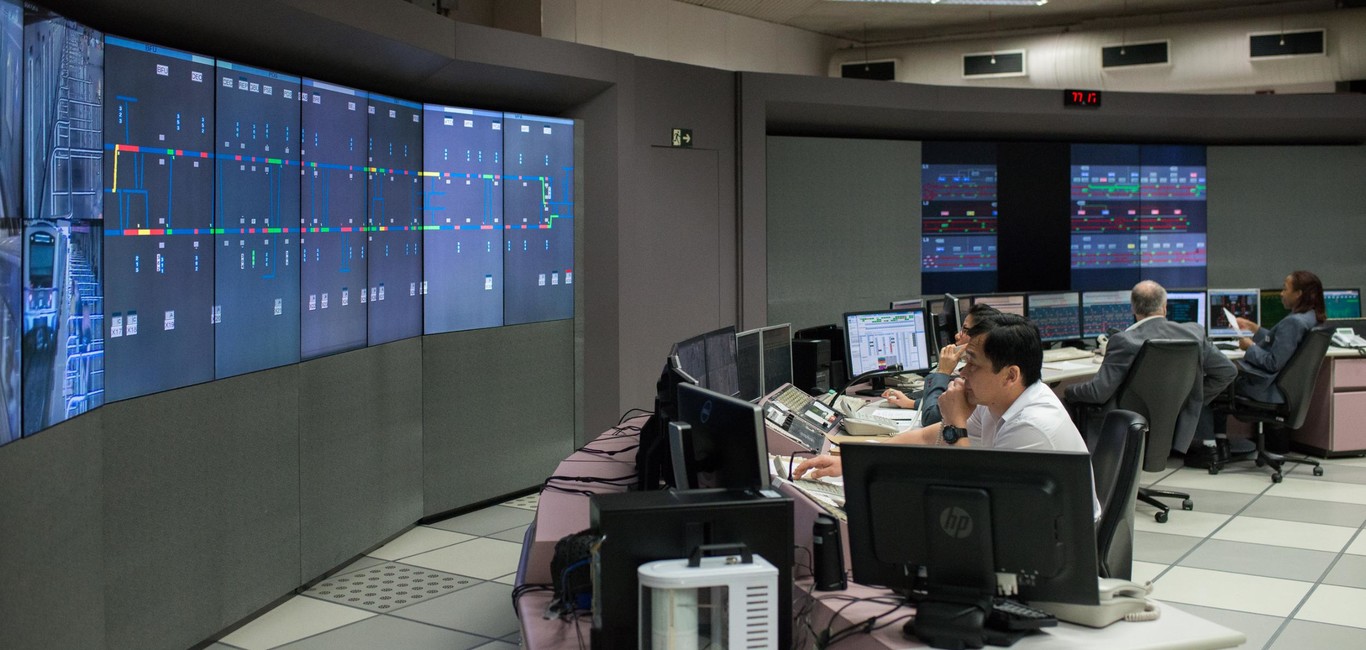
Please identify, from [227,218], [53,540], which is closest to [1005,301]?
[227,218]

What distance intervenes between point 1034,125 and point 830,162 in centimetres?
160

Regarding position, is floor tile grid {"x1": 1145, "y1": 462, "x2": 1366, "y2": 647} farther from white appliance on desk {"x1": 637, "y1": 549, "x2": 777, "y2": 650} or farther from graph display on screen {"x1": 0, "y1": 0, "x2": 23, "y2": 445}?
graph display on screen {"x1": 0, "y1": 0, "x2": 23, "y2": 445}

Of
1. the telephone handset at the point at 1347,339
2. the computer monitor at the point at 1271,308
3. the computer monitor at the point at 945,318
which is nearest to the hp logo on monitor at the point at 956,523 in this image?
the computer monitor at the point at 945,318

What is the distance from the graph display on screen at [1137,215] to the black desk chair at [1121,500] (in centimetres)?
617

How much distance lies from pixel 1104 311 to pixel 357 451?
17.8 ft

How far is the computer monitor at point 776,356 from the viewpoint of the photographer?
15.8 feet

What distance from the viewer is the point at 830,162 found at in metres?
8.27

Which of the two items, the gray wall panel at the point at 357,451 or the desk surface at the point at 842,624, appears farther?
the gray wall panel at the point at 357,451

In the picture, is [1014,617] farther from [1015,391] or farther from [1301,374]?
[1301,374]

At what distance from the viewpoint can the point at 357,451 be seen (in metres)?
4.88

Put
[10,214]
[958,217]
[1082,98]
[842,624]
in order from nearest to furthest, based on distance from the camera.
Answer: [842,624], [10,214], [1082,98], [958,217]

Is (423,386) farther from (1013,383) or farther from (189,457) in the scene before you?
(1013,383)

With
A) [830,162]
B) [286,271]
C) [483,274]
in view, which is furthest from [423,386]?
[830,162]

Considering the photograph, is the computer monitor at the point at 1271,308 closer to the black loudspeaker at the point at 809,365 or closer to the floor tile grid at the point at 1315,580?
the floor tile grid at the point at 1315,580
